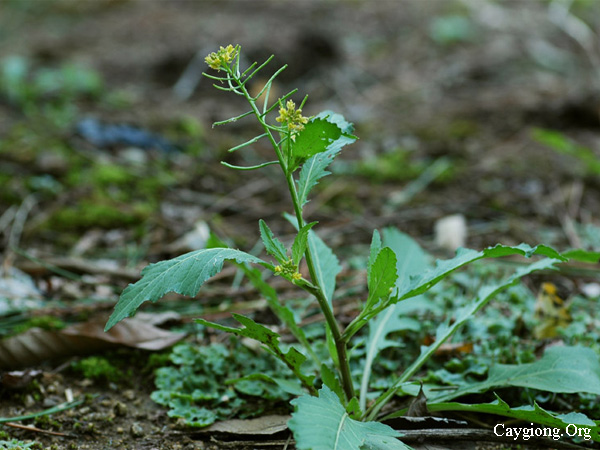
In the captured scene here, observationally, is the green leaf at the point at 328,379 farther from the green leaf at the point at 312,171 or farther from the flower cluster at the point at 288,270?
the green leaf at the point at 312,171

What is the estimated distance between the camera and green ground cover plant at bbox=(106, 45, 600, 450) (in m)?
1.29

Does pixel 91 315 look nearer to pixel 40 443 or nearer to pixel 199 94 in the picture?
pixel 40 443

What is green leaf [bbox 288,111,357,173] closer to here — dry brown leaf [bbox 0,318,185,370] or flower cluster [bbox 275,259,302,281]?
flower cluster [bbox 275,259,302,281]

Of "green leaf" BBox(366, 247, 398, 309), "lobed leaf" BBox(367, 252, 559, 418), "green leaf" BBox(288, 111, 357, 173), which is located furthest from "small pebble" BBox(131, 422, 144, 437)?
"green leaf" BBox(288, 111, 357, 173)

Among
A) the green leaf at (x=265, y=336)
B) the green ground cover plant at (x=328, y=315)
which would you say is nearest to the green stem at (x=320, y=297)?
the green ground cover plant at (x=328, y=315)

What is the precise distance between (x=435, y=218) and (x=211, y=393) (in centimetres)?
208

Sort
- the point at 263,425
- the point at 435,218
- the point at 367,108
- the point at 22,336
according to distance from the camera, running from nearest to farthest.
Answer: the point at 263,425 < the point at 22,336 < the point at 435,218 < the point at 367,108

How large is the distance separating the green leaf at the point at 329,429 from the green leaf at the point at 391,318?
0.33 metres

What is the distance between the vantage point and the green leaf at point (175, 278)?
1.27 metres

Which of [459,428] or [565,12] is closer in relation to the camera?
[459,428]

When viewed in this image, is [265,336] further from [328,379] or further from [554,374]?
[554,374]

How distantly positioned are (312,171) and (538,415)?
35.6 inches

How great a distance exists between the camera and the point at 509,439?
60.9 inches

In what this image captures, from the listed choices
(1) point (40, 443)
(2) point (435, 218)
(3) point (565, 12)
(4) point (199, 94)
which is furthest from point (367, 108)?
(1) point (40, 443)
